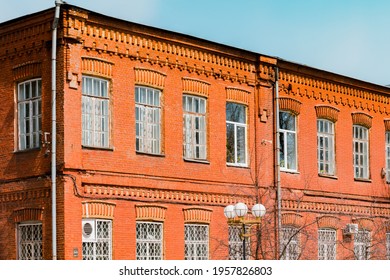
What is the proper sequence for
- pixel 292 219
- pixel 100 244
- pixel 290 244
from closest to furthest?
pixel 100 244, pixel 290 244, pixel 292 219

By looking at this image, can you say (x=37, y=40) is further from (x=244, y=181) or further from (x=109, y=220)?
(x=244, y=181)

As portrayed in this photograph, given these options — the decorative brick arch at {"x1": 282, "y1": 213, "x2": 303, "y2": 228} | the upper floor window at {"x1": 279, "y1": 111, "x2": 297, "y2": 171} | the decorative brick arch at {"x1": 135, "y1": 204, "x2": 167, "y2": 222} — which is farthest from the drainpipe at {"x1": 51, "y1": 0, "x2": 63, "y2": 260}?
the upper floor window at {"x1": 279, "y1": 111, "x2": 297, "y2": 171}

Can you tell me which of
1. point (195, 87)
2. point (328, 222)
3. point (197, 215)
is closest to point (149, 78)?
point (195, 87)

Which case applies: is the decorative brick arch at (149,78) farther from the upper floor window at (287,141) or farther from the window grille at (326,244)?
the window grille at (326,244)

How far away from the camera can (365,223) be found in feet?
112

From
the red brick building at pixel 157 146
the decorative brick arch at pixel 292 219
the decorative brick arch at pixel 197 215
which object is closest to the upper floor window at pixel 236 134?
the red brick building at pixel 157 146

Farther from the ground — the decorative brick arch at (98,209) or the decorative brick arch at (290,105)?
the decorative brick arch at (290,105)

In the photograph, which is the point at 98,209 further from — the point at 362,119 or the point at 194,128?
the point at 362,119

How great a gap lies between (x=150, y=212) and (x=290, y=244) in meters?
6.16

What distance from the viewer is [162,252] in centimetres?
2642

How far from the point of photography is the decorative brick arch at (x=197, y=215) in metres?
27.1

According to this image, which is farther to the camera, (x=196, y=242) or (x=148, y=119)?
(x=196, y=242)

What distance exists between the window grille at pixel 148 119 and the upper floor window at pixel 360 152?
31.3 ft

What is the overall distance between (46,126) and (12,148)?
1454mm
